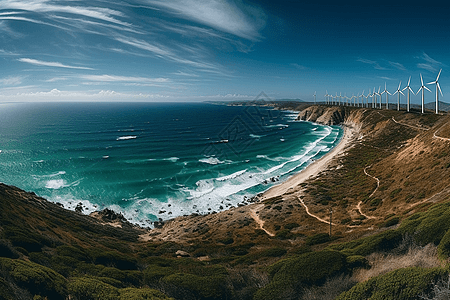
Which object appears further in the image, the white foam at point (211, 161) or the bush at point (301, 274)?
the white foam at point (211, 161)

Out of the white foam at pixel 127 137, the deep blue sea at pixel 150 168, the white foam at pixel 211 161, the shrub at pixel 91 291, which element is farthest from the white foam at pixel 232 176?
the white foam at pixel 127 137

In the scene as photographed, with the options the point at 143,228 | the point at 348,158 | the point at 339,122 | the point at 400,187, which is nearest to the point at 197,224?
the point at 143,228

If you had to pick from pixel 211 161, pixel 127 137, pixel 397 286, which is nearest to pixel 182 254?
pixel 397 286

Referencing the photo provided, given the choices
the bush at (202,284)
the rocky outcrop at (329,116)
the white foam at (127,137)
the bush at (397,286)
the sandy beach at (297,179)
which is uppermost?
the rocky outcrop at (329,116)

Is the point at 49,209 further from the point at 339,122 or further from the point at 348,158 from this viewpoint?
the point at 339,122

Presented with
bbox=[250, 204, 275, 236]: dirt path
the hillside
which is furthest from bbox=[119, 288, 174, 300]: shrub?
bbox=[250, 204, 275, 236]: dirt path

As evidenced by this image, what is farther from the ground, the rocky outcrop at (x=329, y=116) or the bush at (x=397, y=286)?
the rocky outcrop at (x=329, y=116)

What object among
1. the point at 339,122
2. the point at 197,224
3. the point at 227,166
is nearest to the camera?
the point at 197,224

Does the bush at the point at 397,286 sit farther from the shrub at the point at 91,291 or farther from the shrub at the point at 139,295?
the shrub at the point at 91,291
